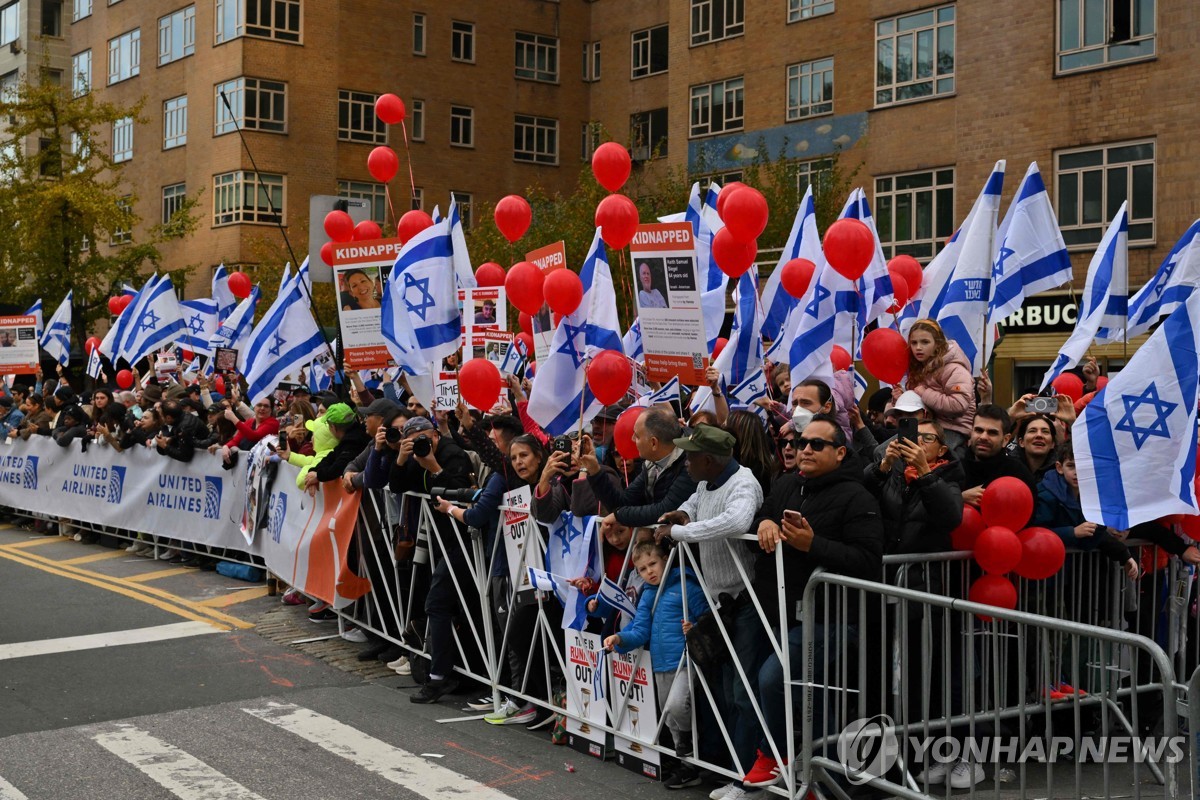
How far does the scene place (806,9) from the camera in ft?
108

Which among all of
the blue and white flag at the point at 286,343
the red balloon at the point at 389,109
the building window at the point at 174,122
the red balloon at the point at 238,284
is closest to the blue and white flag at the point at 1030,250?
the red balloon at the point at 389,109

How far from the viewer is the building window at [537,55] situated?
45.3 metres

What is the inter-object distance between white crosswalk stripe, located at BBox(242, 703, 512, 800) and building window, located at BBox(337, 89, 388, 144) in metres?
35.0

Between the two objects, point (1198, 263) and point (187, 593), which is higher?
point (1198, 263)

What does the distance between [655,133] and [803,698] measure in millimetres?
36640

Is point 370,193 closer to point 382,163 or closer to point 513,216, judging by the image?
point 382,163

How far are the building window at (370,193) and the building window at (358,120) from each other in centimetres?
135

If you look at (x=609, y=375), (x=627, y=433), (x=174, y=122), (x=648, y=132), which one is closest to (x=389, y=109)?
(x=609, y=375)

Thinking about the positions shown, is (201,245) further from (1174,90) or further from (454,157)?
(1174,90)

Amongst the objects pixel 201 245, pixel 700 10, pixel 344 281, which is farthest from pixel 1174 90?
pixel 201 245

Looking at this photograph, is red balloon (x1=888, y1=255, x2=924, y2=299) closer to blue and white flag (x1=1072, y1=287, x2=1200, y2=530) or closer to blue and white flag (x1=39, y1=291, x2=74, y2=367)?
blue and white flag (x1=1072, y1=287, x2=1200, y2=530)

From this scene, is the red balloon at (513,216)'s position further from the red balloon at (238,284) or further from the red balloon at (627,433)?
the red balloon at (238,284)

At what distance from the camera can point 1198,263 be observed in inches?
367

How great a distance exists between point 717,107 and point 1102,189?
1248cm
